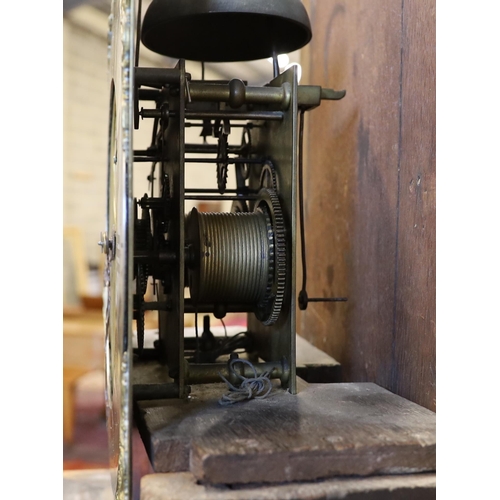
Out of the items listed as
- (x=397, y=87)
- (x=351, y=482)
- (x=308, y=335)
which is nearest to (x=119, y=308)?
(x=351, y=482)

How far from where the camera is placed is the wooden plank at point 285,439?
1.04 m

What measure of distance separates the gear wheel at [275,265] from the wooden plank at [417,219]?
275 mm

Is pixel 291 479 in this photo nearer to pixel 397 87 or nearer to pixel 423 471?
Result: pixel 423 471

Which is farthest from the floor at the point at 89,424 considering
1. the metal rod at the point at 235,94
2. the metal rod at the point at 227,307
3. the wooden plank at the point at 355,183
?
the metal rod at the point at 235,94

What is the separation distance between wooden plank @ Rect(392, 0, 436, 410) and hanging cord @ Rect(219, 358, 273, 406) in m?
0.32

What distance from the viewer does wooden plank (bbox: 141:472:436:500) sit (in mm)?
1005

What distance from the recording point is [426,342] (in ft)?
4.49

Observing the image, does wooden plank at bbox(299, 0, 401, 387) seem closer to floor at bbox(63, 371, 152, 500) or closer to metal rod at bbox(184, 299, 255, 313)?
metal rod at bbox(184, 299, 255, 313)

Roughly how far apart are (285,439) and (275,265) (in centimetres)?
47

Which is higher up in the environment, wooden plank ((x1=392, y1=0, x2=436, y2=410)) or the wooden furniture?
wooden plank ((x1=392, y1=0, x2=436, y2=410))

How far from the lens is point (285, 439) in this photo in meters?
1.09

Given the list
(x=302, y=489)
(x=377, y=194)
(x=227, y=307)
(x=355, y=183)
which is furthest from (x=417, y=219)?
(x=302, y=489)

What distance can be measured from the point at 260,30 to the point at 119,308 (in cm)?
104

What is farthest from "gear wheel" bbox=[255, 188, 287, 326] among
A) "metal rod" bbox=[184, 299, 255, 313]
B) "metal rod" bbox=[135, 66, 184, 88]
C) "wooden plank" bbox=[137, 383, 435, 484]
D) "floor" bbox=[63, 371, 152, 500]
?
"floor" bbox=[63, 371, 152, 500]
